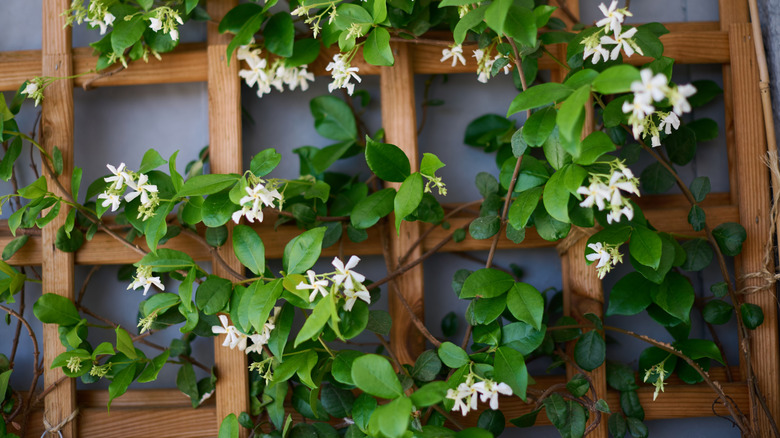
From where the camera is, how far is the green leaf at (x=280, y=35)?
1.02 meters

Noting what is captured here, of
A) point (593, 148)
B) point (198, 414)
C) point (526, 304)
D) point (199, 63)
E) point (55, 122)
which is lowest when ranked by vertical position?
point (198, 414)

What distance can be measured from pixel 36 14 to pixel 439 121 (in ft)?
2.72

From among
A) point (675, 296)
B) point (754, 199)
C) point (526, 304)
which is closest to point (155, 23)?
point (526, 304)

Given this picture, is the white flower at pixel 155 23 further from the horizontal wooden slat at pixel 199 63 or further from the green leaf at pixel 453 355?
the green leaf at pixel 453 355

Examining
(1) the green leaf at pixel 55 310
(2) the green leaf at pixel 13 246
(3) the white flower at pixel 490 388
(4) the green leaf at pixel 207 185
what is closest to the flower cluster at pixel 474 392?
(3) the white flower at pixel 490 388

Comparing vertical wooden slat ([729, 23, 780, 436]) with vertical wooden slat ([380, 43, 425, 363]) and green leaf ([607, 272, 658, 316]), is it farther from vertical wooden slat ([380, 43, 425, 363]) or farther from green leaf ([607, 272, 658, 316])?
vertical wooden slat ([380, 43, 425, 363])

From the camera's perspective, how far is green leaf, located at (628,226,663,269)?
89 centimetres

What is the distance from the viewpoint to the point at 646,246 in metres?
0.90

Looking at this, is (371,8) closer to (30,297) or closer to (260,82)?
(260,82)

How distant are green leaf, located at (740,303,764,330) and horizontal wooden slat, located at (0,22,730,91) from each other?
0.45 metres

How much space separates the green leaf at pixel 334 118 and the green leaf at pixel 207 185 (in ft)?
0.86

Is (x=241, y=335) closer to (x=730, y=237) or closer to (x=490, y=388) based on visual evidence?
(x=490, y=388)

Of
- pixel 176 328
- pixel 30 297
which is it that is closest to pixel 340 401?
pixel 176 328

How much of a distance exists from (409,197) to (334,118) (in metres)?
0.34
